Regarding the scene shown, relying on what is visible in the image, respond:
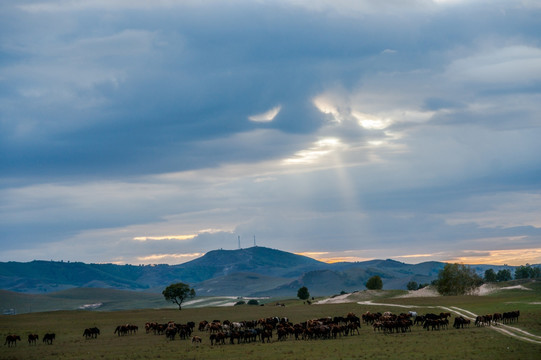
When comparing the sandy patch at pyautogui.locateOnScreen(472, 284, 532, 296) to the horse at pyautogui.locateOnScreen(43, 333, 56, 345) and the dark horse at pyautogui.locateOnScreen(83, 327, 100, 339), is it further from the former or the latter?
the horse at pyautogui.locateOnScreen(43, 333, 56, 345)

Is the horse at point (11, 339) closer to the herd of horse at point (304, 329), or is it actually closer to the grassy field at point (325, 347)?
the herd of horse at point (304, 329)

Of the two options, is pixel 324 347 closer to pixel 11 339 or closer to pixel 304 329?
pixel 304 329

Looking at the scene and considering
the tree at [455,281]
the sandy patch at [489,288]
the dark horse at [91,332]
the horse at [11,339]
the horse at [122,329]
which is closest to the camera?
the horse at [11,339]

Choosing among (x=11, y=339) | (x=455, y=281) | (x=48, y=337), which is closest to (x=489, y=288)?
(x=455, y=281)

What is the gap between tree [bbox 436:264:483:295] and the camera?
15725cm

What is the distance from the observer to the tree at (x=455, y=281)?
15725cm

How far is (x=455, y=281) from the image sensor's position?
157250 millimetres

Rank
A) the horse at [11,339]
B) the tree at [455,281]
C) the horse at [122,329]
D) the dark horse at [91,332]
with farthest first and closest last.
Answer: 1. the tree at [455,281]
2. the horse at [122,329]
3. the dark horse at [91,332]
4. the horse at [11,339]

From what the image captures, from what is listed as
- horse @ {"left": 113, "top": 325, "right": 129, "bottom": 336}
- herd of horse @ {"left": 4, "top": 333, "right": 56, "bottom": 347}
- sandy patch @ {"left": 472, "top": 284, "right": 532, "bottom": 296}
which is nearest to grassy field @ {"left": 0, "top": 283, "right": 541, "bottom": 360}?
herd of horse @ {"left": 4, "top": 333, "right": 56, "bottom": 347}

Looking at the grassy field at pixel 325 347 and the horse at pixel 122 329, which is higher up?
the horse at pixel 122 329

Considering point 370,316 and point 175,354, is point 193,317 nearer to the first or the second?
point 370,316

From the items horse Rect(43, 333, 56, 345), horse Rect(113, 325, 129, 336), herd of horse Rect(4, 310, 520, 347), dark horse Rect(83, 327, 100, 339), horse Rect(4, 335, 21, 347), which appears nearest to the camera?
herd of horse Rect(4, 310, 520, 347)

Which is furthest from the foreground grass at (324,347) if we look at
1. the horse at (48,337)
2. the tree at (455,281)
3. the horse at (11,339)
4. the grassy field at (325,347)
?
the tree at (455,281)

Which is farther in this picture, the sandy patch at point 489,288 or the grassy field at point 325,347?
the sandy patch at point 489,288
